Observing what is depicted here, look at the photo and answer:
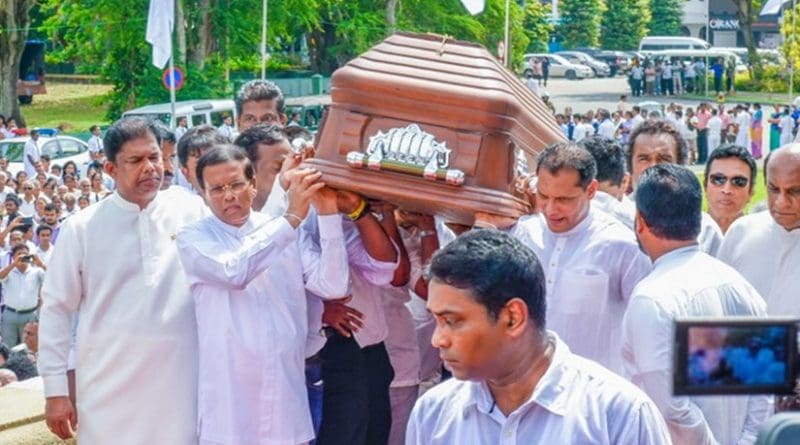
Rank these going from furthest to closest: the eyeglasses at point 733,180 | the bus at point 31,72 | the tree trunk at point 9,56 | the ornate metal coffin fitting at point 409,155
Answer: the bus at point 31,72, the tree trunk at point 9,56, the eyeglasses at point 733,180, the ornate metal coffin fitting at point 409,155

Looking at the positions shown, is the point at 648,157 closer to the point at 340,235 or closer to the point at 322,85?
the point at 340,235

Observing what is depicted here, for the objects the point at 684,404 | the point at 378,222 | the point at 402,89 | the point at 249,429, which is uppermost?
the point at 402,89

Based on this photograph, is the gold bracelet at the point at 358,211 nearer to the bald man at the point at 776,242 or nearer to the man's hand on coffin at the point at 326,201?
the man's hand on coffin at the point at 326,201

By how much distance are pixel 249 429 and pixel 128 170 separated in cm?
105

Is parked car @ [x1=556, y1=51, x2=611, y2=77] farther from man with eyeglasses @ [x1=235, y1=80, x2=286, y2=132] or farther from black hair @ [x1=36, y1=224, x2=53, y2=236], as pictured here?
man with eyeglasses @ [x1=235, y1=80, x2=286, y2=132]

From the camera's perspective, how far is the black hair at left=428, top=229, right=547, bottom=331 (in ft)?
10.4

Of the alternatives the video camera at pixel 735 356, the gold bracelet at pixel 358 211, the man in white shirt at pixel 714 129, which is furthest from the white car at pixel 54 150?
the video camera at pixel 735 356

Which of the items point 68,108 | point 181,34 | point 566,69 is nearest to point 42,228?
point 181,34

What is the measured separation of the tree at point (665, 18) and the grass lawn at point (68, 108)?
30909mm

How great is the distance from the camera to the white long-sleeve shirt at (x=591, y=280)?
17.0 ft

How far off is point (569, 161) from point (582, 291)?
0.46 meters

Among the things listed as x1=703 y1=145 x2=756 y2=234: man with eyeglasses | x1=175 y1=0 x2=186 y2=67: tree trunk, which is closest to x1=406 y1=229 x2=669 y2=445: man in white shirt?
x1=703 y1=145 x2=756 y2=234: man with eyeglasses

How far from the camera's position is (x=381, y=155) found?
5176mm

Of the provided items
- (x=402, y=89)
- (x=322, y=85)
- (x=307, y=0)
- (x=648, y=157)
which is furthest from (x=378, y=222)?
(x=322, y=85)
